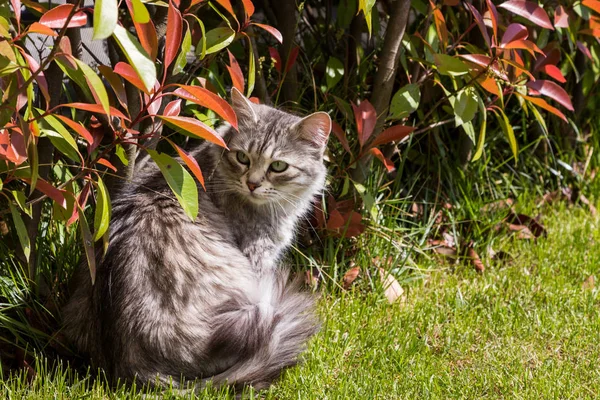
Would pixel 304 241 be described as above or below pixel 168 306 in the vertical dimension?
below

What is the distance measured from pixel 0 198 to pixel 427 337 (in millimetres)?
1825

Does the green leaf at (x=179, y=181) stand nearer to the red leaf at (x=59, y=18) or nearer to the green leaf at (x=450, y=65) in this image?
the red leaf at (x=59, y=18)

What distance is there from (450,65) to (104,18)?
172 cm

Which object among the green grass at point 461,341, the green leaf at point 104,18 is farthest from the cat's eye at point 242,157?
the green leaf at point 104,18

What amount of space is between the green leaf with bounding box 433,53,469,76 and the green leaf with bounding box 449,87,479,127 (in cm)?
14

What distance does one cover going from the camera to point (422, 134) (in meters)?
4.07

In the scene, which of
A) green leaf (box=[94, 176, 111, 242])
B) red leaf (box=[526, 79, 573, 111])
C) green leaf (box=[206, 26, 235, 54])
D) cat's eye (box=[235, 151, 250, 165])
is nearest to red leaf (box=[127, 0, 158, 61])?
green leaf (box=[94, 176, 111, 242])

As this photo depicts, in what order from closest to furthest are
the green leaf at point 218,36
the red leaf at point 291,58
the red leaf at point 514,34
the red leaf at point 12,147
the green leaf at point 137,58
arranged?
the green leaf at point 137,58, the red leaf at point 12,147, the green leaf at point 218,36, the red leaf at point 514,34, the red leaf at point 291,58

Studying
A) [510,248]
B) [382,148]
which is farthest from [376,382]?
[510,248]

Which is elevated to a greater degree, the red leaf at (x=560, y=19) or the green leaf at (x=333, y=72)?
the red leaf at (x=560, y=19)

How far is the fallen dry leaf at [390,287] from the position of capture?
3453mm

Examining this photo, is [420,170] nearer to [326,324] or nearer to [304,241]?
[304,241]

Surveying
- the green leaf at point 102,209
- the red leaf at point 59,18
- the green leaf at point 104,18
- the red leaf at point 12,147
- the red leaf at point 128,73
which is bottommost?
the green leaf at point 102,209

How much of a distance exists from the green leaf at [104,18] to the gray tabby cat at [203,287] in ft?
4.14
